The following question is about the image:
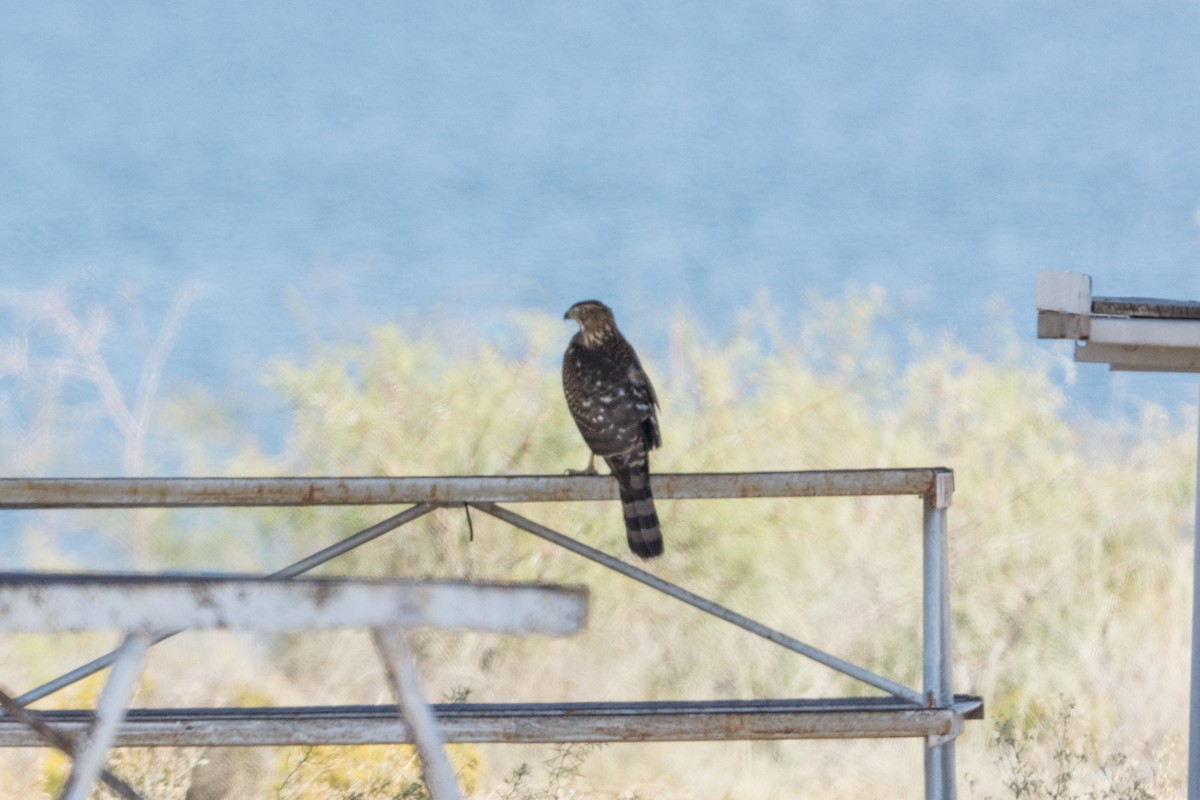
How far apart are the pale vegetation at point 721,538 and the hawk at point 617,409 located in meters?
2.84

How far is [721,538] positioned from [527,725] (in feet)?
18.0

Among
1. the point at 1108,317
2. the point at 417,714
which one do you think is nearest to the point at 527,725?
the point at 1108,317

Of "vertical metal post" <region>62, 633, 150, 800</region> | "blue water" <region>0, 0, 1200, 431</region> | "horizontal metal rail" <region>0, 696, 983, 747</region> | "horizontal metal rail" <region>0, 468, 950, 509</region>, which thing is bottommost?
"vertical metal post" <region>62, 633, 150, 800</region>

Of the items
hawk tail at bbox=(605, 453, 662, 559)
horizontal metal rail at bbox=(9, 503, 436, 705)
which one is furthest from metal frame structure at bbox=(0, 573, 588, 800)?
hawk tail at bbox=(605, 453, 662, 559)

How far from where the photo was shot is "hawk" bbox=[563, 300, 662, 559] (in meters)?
4.04

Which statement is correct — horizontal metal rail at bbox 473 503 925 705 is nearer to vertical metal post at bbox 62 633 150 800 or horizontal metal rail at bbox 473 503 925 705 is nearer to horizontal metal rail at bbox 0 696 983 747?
horizontal metal rail at bbox 0 696 983 747

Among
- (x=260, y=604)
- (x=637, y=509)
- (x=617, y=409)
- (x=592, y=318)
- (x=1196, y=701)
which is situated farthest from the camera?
(x=592, y=318)

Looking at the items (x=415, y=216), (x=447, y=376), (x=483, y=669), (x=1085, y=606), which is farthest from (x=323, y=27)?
(x=1085, y=606)

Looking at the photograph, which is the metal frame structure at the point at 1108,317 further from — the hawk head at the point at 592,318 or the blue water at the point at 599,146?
the blue water at the point at 599,146

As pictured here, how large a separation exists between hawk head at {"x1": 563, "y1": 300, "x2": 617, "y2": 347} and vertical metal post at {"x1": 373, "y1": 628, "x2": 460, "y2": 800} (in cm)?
341

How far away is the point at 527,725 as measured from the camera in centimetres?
315

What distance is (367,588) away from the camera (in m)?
1.49

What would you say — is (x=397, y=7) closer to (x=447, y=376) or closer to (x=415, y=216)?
(x=415, y=216)

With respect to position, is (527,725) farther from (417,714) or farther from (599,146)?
(599,146)
